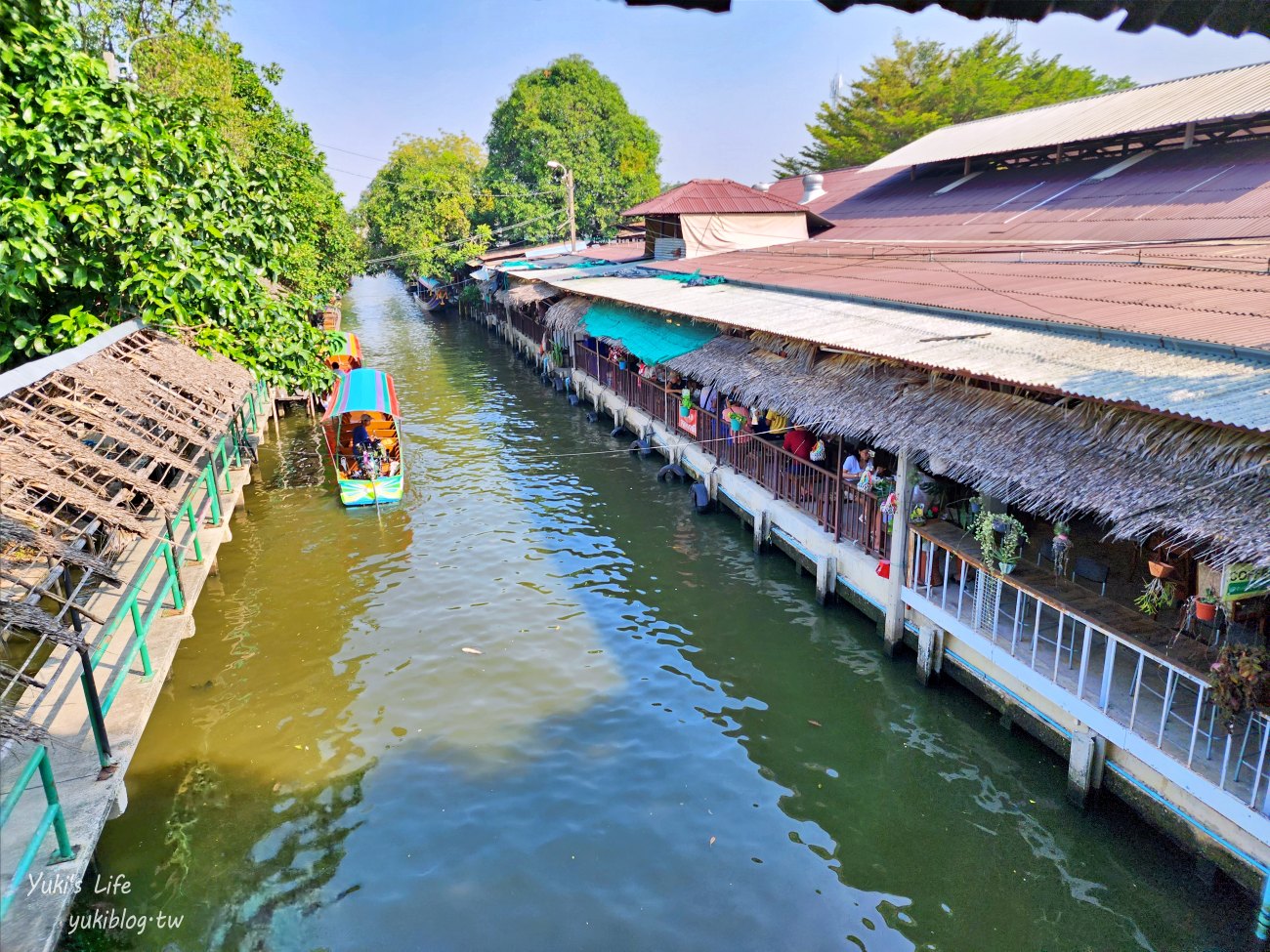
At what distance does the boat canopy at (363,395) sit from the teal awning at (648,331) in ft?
18.4

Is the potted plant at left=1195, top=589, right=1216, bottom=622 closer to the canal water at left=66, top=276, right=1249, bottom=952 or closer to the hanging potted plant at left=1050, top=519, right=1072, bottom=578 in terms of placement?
the hanging potted plant at left=1050, top=519, right=1072, bottom=578

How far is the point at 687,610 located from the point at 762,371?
14.2ft

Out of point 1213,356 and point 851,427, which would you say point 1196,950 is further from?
point 851,427

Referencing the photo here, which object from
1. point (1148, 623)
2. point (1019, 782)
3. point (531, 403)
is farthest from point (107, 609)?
point (531, 403)

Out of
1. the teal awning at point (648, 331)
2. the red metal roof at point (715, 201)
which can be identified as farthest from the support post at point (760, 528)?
the red metal roof at point (715, 201)

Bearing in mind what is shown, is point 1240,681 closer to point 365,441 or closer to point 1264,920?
point 1264,920

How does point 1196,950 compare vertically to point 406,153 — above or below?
below

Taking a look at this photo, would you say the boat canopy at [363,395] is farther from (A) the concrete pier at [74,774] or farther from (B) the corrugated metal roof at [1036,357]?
(A) the concrete pier at [74,774]

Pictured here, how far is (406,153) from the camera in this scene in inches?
2724

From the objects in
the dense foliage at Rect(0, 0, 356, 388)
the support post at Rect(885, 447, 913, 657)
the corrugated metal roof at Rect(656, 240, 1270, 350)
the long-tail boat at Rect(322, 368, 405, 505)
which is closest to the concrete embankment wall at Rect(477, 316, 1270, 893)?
the support post at Rect(885, 447, 913, 657)

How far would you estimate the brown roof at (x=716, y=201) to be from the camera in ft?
85.1

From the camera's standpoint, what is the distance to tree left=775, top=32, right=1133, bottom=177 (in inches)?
1607

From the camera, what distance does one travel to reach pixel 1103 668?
8.16 meters

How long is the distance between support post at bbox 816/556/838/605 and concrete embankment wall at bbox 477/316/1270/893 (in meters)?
0.01
